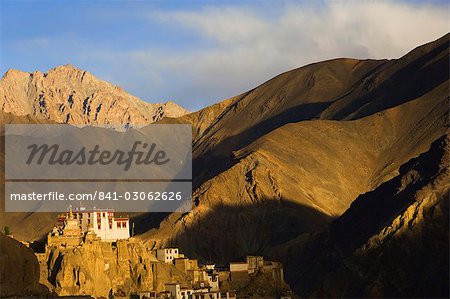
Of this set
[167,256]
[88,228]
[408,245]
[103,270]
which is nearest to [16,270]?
[103,270]

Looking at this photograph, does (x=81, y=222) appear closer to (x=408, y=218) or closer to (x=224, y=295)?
(x=224, y=295)

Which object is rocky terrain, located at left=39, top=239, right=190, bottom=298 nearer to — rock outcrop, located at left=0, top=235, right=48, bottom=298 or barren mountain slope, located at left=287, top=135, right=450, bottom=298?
barren mountain slope, located at left=287, top=135, right=450, bottom=298

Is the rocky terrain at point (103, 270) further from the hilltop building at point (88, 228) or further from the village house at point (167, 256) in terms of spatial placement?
the village house at point (167, 256)

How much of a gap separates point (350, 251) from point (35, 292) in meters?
87.9

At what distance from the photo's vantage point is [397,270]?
14688 cm

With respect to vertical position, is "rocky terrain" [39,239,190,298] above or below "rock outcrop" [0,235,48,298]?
above

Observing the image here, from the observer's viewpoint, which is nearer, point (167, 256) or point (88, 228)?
point (88, 228)

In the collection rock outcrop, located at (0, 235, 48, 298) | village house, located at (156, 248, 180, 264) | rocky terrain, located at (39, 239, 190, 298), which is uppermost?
village house, located at (156, 248, 180, 264)

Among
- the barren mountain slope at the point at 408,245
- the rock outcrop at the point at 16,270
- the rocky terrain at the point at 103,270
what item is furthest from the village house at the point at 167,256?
the rock outcrop at the point at 16,270

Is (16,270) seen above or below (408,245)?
below

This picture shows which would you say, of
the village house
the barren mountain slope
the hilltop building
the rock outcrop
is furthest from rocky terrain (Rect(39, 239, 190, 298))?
the rock outcrop

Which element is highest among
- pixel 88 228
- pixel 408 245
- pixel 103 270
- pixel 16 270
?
pixel 88 228

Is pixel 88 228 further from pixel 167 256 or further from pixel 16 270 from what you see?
pixel 16 270

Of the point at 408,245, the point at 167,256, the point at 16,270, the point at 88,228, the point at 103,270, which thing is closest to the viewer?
the point at 16,270
